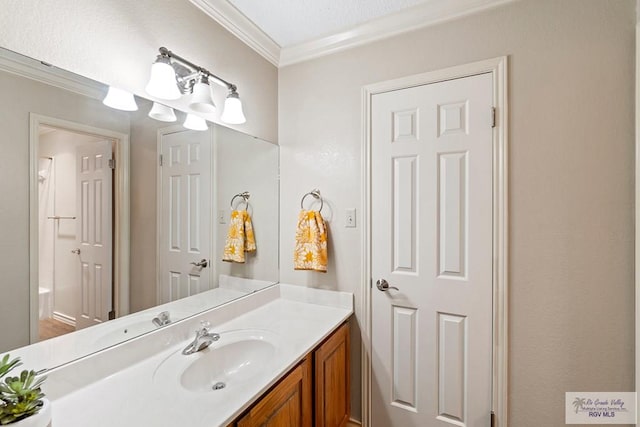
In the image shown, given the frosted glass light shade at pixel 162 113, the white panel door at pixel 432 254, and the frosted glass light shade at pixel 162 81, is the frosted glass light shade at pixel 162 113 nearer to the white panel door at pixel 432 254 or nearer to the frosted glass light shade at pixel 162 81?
the frosted glass light shade at pixel 162 81

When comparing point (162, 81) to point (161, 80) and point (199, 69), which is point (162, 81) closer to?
point (161, 80)

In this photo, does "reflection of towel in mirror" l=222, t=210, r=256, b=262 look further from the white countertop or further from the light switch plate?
the light switch plate

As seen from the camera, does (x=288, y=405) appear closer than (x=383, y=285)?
Yes

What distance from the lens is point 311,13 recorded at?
1.57 m

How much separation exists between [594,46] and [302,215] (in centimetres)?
157

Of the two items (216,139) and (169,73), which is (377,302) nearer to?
(216,139)

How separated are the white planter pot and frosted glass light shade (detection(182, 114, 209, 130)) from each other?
3.71ft

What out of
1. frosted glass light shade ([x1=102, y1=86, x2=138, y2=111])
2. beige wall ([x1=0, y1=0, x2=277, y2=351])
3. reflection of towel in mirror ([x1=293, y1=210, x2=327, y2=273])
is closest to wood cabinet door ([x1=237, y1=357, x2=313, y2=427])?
reflection of towel in mirror ([x1=293, y1=210, x2=327, y2=273])

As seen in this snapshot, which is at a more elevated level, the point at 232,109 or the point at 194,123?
the point at 232,109

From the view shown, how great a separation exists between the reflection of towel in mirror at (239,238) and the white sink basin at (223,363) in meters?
0.43

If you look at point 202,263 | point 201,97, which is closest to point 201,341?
point 202,263

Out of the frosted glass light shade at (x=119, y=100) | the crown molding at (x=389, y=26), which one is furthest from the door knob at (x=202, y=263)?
the crown molding at (x=389, y=26)

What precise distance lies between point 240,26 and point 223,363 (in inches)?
68.9

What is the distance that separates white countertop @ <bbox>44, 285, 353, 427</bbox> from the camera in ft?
2.71
